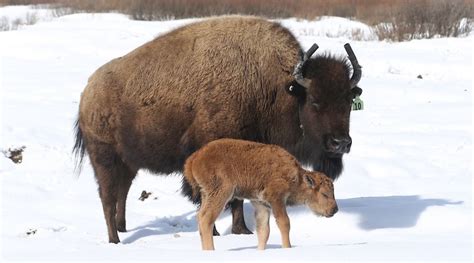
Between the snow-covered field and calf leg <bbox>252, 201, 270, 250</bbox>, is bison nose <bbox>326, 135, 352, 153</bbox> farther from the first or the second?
calf leg <bbox>252, 201, 270, 250</bbox>

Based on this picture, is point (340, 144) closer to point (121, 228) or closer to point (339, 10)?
point (121, 228)

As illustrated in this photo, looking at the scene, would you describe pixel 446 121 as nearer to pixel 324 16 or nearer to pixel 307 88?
pixel 307 88

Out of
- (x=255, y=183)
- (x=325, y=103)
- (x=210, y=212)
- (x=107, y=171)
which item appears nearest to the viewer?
(x=210, y=212)

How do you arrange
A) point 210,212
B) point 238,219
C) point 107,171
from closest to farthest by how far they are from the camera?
point 210,212
point 238,219
point 107,171

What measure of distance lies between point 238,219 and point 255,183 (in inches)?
71.1

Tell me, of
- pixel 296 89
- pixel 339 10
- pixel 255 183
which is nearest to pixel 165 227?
pixel 296 89

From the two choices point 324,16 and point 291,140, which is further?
point 324,16

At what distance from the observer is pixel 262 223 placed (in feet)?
27.4

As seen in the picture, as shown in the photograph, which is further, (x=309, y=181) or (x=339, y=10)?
(x=339, y=10)

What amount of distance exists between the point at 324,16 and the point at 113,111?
3046cm

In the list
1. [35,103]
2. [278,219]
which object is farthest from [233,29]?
[35,103]

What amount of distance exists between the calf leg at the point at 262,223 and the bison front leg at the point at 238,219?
1446mm

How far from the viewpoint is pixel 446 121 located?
16.1m

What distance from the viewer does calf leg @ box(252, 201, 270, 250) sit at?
8172 millimetres
